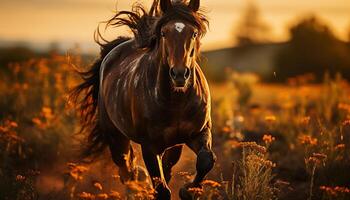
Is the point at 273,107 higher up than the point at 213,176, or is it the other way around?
the point at 213,176

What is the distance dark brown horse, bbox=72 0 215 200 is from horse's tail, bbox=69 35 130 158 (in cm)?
110

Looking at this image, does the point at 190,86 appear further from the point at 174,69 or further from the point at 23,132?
the point at 23,132

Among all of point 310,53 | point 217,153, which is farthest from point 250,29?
point 217,153

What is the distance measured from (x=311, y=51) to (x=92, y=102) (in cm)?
2419

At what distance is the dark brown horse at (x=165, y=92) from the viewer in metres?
5.82

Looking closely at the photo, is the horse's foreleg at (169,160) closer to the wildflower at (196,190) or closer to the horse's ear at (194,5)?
the wildflower at (196,190)

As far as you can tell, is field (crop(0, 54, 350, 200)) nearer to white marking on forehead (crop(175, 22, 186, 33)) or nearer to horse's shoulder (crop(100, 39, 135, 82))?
horse's shoulder (crop(100, 39, 135, 82))

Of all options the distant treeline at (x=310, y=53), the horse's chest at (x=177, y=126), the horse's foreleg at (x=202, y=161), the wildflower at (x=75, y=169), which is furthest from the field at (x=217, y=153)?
the distant treeline at (x=310, y=53)

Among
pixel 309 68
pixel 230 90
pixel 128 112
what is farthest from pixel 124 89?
pixel 309 68

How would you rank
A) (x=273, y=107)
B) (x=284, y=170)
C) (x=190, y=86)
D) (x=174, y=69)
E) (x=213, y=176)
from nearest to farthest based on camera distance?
(x=174, y=69) < (x=190, y=86) < (x=213, y=176) < (x=284, y=170) < (x=273, y=107)

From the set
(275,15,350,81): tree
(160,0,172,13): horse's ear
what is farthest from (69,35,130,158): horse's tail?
(275,15,350,81): tree

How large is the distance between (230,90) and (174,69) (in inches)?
377

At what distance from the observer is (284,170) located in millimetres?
9023

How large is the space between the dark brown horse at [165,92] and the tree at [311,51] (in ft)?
79.3
